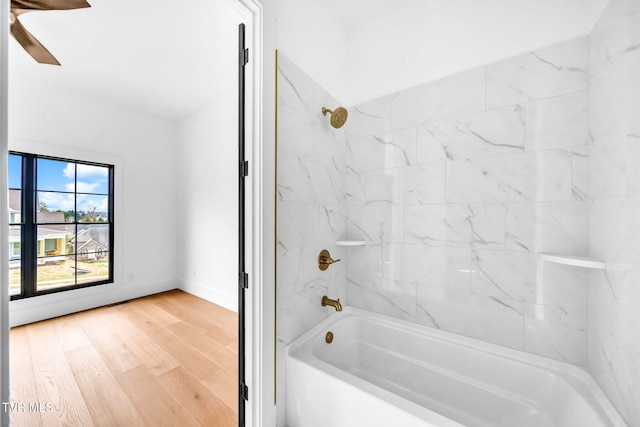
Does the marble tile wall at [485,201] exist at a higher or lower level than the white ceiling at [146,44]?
lower

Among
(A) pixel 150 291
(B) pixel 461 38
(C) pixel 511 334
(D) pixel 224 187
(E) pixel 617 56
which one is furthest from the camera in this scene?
(A) pixel 150 291

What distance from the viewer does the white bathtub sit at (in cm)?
109

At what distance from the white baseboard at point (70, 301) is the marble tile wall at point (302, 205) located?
336cm

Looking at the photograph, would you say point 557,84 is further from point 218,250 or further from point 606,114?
point 218,250

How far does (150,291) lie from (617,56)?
5.16m

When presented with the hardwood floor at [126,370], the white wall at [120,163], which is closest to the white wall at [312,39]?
the hardwood floor at [126,370]

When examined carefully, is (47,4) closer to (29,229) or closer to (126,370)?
(29,229)

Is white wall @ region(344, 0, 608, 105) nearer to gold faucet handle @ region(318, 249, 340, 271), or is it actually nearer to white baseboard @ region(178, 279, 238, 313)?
gold faucet handle @ region(318, 249, 340, 271)

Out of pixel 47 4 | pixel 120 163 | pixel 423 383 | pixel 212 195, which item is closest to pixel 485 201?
pixel 423 383

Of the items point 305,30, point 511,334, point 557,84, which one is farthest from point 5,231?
point 557,84

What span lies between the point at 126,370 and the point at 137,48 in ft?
9.72

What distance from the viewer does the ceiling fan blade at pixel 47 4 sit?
63.6 inches

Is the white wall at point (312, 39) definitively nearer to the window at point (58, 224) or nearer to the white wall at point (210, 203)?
the white wall at point (210, 203)

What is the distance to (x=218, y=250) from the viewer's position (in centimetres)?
347
